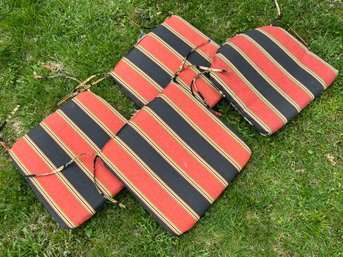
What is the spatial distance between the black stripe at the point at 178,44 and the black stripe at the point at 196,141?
0.53 m

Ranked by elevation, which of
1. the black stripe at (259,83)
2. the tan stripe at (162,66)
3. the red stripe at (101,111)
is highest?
the black stripe at (259,83)

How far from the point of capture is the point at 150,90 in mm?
3139

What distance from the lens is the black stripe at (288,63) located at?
10.3 feet

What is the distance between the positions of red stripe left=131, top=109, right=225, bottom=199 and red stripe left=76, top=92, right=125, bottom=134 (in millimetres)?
194

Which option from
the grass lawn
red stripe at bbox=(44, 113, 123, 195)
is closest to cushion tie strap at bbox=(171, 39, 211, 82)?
the grass lawn

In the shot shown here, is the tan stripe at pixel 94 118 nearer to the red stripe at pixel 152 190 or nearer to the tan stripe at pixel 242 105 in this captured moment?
the red stripe at pixel 152 190

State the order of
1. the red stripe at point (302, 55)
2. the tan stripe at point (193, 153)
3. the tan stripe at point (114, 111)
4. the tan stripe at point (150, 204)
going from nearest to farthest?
1. the tan stripe at point (150, 204)
2. the tan stripe at point (193, 153)
3. the tan stripe at point (114, 111)
4. the red stripe at point (302, 55)

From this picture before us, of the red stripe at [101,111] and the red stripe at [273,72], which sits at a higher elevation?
the red stripe at [273,72]

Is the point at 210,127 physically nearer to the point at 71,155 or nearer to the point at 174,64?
the point at 174,64

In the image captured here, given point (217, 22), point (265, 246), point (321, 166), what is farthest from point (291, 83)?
point (265, 246)

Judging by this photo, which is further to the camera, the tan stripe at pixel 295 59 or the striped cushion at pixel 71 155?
the tan stripe at pixel 295 59

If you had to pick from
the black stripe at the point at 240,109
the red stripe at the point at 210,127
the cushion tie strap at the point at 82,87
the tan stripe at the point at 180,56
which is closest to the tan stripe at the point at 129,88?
the cushion tie strap at the point at 82,87

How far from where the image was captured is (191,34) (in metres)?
3.37

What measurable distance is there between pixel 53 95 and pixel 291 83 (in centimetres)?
188
